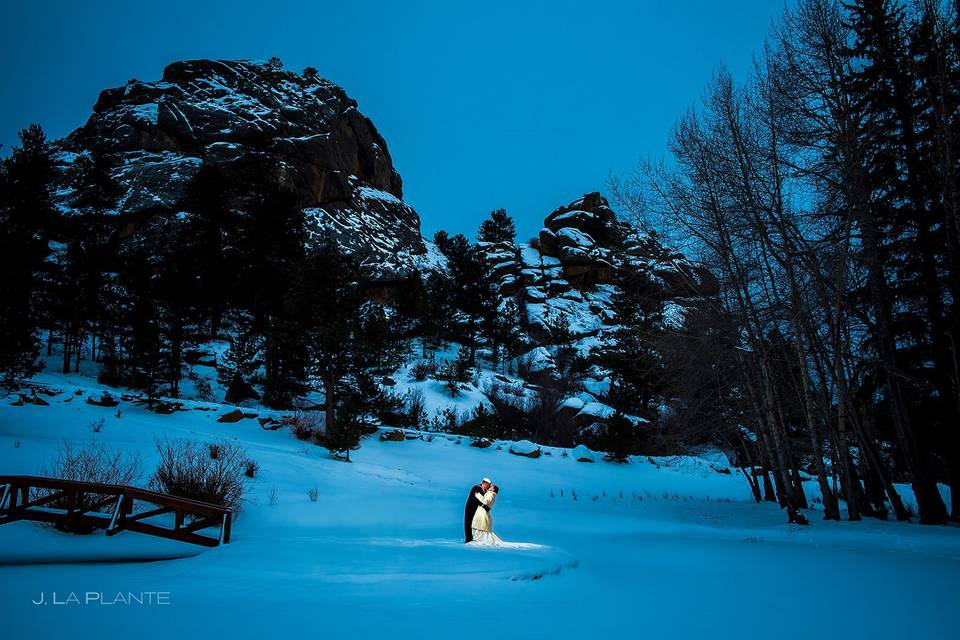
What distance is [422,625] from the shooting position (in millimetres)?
3885

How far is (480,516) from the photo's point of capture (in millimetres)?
7922

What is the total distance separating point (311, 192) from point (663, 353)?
44347 mm

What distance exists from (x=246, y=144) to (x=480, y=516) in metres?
50.5

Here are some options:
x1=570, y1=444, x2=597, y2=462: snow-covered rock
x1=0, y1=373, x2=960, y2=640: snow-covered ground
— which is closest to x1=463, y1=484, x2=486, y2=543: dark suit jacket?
x1=0, y1=373, x2=960, y2=640: snow-covered ground

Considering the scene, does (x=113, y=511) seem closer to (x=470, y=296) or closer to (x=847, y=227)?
(x=847, y=227)

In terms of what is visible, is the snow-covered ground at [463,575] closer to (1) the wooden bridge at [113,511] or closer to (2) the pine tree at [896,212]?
(1) the wooden bridge at [113,511]

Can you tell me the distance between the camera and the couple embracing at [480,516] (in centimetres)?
784

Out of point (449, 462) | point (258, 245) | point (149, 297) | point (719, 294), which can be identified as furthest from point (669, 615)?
point (258, 245)

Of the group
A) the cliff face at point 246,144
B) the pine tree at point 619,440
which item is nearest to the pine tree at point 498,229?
the cliff face at point 246,144

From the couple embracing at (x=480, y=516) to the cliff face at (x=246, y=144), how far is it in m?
40.7

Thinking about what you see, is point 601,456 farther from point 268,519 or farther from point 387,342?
point 268,519

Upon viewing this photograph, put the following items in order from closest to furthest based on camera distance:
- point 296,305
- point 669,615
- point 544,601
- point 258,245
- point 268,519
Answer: point 669,615, point 544,601, point 268,519, point 296,305, point 258,245

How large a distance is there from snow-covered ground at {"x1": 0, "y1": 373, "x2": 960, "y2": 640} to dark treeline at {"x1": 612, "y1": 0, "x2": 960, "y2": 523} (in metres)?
2.59

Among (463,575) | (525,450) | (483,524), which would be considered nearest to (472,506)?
(483,524)
